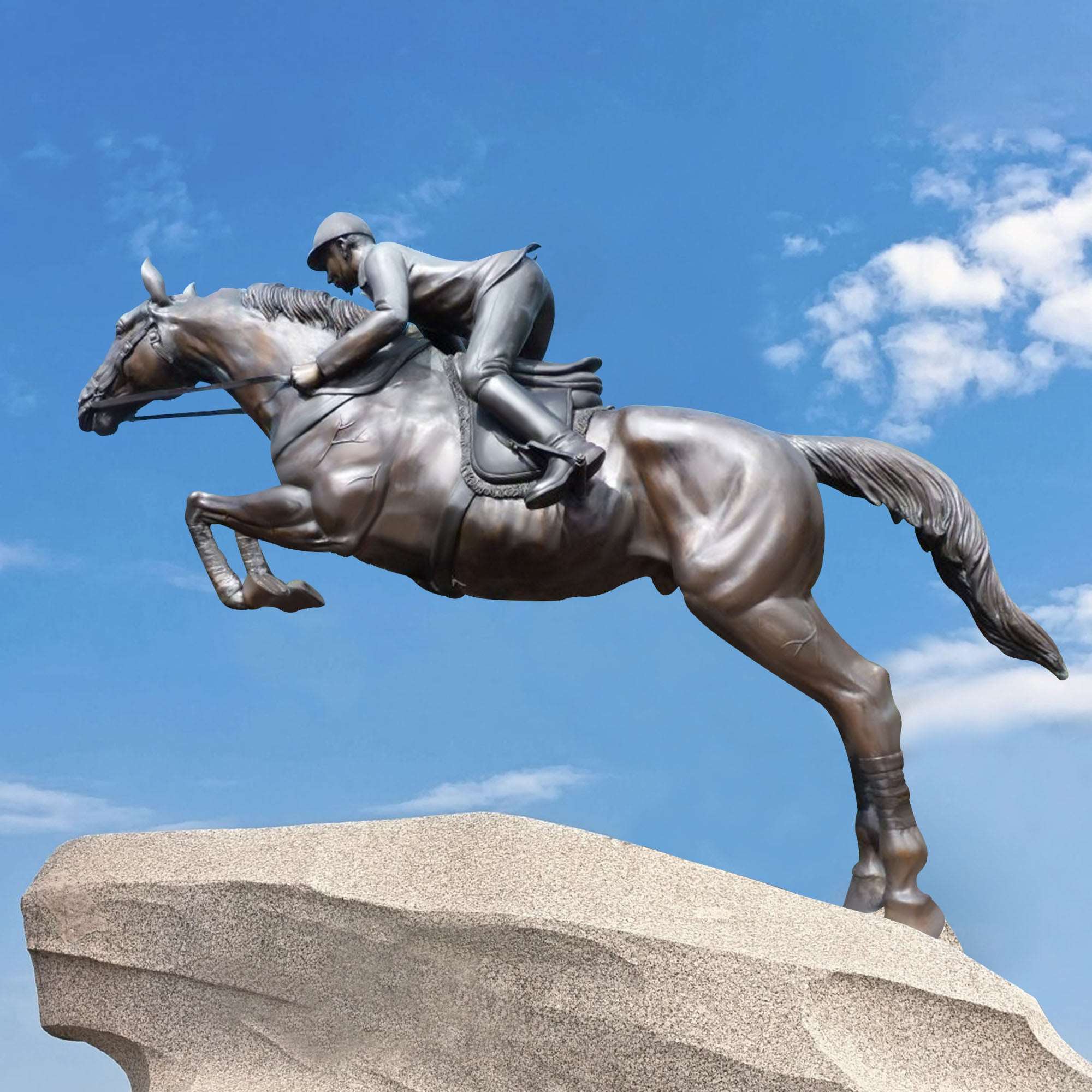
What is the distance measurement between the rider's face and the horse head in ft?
2.38

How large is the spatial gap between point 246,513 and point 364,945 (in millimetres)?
1980

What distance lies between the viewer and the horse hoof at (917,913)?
580 centimetres

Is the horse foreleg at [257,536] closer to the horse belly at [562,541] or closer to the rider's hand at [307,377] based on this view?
the rider's hand at [307,377]

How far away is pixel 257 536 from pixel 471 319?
1.40 m

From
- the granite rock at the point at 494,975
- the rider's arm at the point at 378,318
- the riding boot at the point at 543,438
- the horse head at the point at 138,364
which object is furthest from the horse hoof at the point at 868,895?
the horse head at the point at 138,364

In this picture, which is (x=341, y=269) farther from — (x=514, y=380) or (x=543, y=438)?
(x=543, y=438)

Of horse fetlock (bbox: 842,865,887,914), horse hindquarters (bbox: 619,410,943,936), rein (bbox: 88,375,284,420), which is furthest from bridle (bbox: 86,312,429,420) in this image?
horse fetlock (bbox: 842,865,887,914)

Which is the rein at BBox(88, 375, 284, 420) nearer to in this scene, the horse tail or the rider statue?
the rider statue

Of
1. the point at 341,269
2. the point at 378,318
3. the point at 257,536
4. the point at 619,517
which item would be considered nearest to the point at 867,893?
the point at 619,517

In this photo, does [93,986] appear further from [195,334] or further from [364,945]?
[195,334]

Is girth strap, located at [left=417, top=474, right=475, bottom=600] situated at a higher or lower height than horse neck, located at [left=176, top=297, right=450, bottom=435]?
lower

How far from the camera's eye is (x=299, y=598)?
616 centimetres

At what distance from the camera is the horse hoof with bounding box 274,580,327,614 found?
6.13 meters

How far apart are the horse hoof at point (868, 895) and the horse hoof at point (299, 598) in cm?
271
